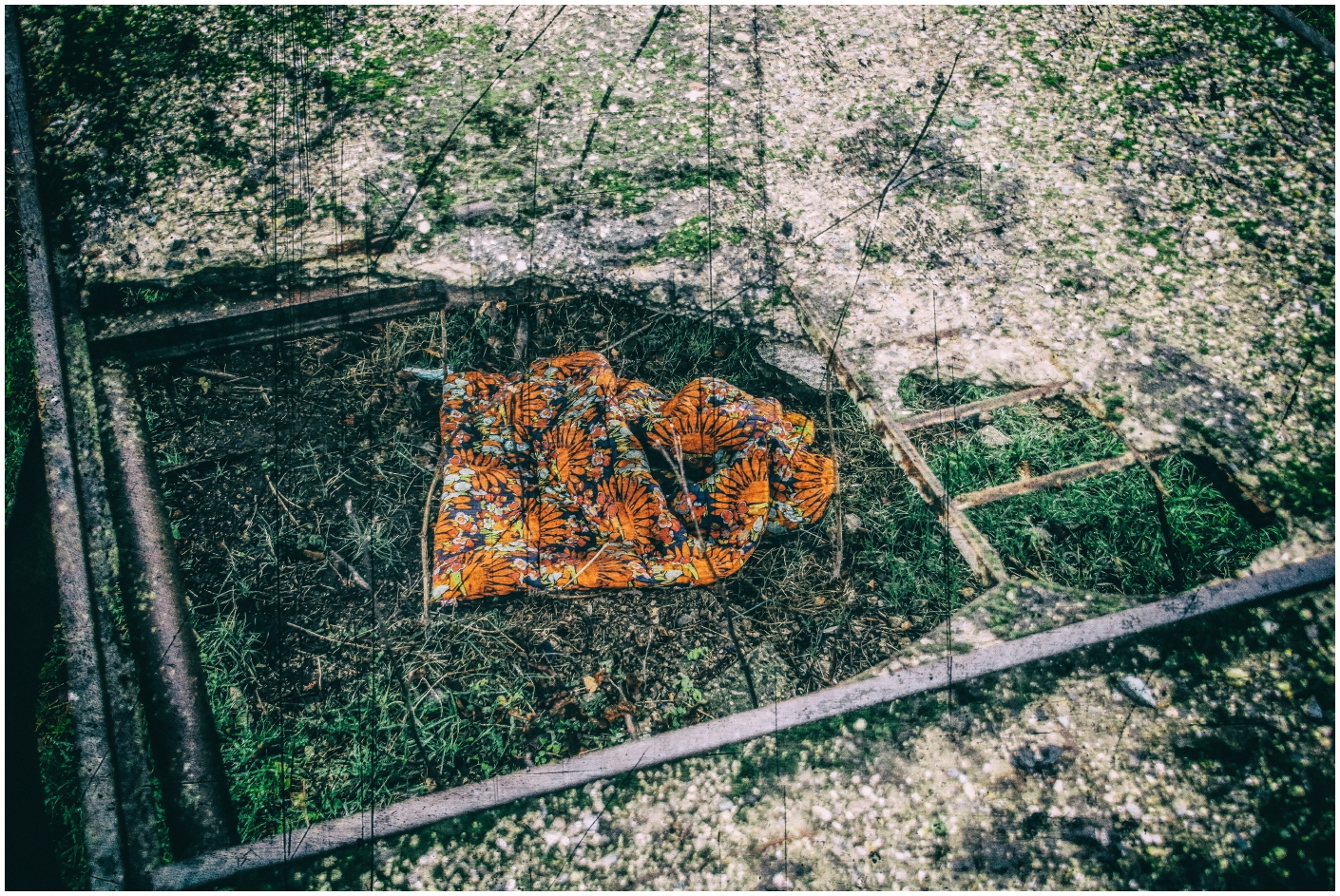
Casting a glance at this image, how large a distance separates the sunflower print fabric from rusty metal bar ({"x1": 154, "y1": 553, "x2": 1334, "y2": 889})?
1.61 feet

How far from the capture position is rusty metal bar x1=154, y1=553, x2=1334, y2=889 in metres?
1.93

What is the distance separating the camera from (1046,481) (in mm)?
2453

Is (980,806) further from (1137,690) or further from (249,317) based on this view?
(249,317)

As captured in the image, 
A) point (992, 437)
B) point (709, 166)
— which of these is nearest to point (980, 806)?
point (992, 437)

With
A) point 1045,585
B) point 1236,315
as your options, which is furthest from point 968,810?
point 1236,315

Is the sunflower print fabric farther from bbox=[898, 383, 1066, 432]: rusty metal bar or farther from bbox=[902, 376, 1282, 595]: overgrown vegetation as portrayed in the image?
bbox=[902, 376, 1282, 595]: overgrown vegetation

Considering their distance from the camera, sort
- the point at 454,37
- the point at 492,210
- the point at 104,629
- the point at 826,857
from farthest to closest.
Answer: the point at 454,37 < the point at 492,210 < the point at 104,629 < the point at 826,857

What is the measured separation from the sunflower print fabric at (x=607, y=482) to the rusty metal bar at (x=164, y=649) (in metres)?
0.80

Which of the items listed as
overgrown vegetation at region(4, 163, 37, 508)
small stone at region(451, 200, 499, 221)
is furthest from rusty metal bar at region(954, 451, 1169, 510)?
overgrown vegetation at region(4, 163, 37, 508)

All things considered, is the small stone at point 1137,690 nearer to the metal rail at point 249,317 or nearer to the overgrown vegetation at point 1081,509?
the overgrown vegetation at point 1081,509

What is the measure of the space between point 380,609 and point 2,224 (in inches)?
91.6

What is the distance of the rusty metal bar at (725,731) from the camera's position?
1.93 m

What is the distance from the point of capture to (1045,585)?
2.32m

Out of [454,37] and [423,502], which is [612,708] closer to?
[423,502]
